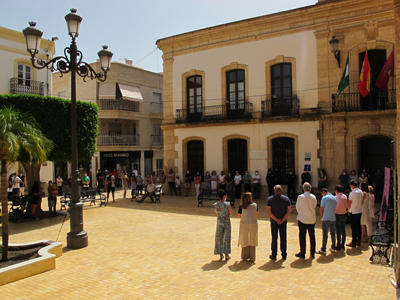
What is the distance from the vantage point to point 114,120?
30.3m

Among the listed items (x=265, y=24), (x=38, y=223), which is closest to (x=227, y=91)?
(x=265, y=24)

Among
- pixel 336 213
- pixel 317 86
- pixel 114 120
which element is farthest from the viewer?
pixel 114 120

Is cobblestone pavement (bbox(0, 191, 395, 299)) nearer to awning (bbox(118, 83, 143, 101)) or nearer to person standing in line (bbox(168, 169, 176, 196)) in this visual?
person standing in line (bbox(168, 169, 176, 196))

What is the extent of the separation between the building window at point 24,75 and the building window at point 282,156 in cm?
1535

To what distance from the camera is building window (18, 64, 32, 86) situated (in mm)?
21406

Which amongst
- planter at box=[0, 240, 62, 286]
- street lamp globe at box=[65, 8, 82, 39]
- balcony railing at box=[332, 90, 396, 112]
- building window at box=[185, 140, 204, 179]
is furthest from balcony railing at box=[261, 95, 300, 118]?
planter at box=[0, 240, 62, 286]

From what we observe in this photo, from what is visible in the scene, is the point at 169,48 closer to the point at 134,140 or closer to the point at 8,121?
the point at 134,140

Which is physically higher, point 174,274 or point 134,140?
point 134,140

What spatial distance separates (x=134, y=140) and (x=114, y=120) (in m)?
2.42

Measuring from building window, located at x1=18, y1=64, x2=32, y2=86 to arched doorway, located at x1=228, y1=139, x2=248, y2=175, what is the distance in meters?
13.0

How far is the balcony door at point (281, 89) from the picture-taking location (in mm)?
18078

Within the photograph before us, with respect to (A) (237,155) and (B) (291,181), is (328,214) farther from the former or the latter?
(A) (237,155)

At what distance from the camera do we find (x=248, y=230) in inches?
295

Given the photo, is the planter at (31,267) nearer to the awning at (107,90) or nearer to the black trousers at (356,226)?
the black trousers at (356,226)
